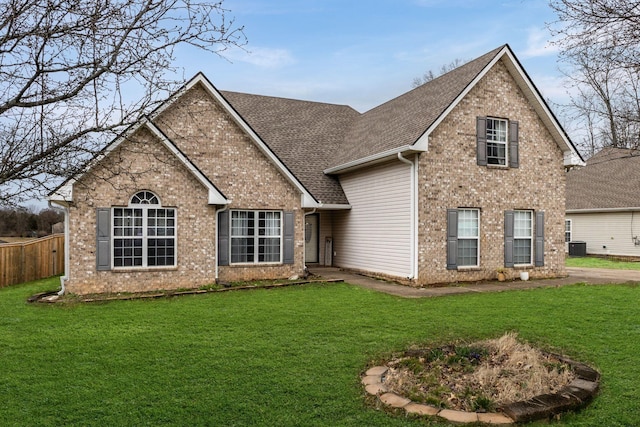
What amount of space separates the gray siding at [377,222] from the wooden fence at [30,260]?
1072 centimetres

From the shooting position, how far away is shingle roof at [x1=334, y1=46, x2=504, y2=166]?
14.4 m

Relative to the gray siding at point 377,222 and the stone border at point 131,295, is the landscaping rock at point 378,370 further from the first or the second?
the gray siding at point 377,222

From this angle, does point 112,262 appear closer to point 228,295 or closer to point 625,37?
point 228,295

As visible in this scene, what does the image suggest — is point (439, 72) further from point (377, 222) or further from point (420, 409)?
point (420, 409)

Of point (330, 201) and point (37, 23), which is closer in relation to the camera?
point (37, 23)

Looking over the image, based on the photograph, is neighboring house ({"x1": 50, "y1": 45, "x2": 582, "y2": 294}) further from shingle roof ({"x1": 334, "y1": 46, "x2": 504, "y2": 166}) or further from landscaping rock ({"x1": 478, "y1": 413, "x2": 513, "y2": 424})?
landscaping rock ({"x1": 478, "y1": 413, "x2": 513, "y2": 424})

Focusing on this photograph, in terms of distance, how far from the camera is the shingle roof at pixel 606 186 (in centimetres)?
2550

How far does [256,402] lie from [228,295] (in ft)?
23.4

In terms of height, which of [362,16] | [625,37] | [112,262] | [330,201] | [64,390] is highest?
[362,16]

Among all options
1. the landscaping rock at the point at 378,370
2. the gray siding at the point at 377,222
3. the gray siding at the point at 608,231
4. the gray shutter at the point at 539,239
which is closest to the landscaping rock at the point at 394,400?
the landscaping rock at the point at 378,370

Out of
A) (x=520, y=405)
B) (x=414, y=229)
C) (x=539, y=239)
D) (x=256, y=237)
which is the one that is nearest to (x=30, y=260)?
(x=256, y=237)

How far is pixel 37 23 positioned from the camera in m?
3.21

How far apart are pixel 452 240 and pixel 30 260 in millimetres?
14144

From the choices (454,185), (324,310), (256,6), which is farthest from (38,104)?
(454,185)
